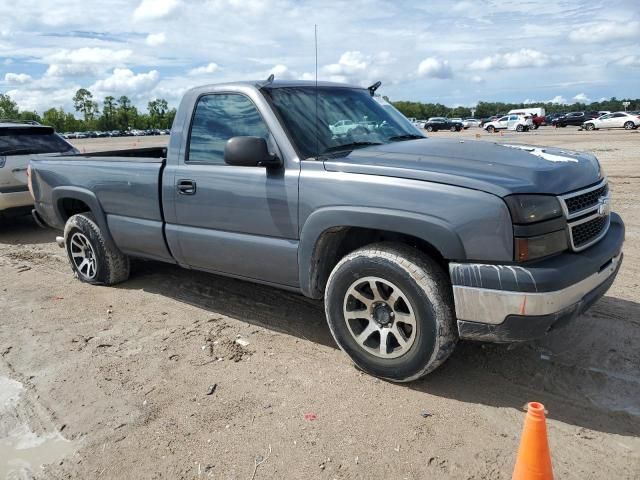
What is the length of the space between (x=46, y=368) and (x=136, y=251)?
4.72 ft

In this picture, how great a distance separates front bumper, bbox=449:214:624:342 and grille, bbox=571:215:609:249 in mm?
82

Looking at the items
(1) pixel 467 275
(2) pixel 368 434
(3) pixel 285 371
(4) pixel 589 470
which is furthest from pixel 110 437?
(4) pixel 589 470

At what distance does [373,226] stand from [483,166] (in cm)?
73

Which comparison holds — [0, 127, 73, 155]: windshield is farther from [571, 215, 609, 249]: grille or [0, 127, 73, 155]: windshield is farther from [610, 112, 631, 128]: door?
[610, 112, 631, 128]: door

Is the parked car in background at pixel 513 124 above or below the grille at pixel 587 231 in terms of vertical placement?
below

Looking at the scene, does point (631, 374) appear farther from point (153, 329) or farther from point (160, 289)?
point (160, 289)

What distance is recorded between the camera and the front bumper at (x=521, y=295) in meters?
2.85

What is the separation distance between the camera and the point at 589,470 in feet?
8.50

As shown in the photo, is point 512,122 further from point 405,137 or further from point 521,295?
point 521,295

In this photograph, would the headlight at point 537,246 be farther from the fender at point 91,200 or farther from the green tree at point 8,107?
the green tree at point 8,107

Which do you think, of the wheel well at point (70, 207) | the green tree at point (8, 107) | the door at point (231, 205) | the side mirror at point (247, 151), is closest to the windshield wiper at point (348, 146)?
the door at point (231, 205)

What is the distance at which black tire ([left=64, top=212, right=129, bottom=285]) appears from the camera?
5.34 metres

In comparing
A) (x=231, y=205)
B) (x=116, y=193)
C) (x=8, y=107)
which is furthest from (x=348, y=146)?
(x=8, y=107)

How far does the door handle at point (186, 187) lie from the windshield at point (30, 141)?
17.0 ft
